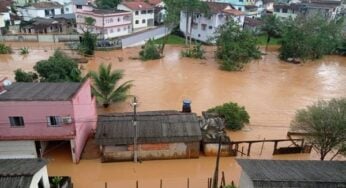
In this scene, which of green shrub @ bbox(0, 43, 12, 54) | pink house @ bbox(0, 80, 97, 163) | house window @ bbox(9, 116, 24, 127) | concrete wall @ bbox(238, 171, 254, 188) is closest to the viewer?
concrete wall @ bbox(238, 171, 254, 188)

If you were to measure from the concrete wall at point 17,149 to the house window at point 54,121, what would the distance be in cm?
172

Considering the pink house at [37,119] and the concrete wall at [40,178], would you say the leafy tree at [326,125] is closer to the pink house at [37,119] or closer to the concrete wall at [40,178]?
the pink house at [37,119]

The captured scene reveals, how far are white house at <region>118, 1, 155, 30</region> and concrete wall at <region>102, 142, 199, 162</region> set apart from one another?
41250 mm

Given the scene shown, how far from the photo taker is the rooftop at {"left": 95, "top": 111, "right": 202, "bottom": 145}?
61.4 feet

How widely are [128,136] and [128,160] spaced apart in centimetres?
153

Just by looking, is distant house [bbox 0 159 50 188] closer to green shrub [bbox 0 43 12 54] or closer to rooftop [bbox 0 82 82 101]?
rooftop [bbox 0 82 82 101]

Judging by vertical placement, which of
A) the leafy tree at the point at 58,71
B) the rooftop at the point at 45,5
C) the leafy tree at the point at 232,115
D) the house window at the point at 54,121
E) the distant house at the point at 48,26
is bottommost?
the leafy tree at the point at 232,115

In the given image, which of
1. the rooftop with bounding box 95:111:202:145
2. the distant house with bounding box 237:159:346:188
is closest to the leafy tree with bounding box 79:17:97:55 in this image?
the rooftop with bounding box 95:111:202:145

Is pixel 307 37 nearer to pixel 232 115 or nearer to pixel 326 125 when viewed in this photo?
pixel 232 115

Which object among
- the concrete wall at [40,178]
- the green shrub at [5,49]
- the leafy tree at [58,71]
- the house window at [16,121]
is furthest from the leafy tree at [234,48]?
the green shrub at [5,49]

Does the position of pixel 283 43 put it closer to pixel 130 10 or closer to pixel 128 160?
pixel 130 10

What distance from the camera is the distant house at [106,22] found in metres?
50.0

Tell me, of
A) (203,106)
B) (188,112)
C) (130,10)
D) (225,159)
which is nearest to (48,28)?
(130,10)

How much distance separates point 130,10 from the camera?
184 ft
